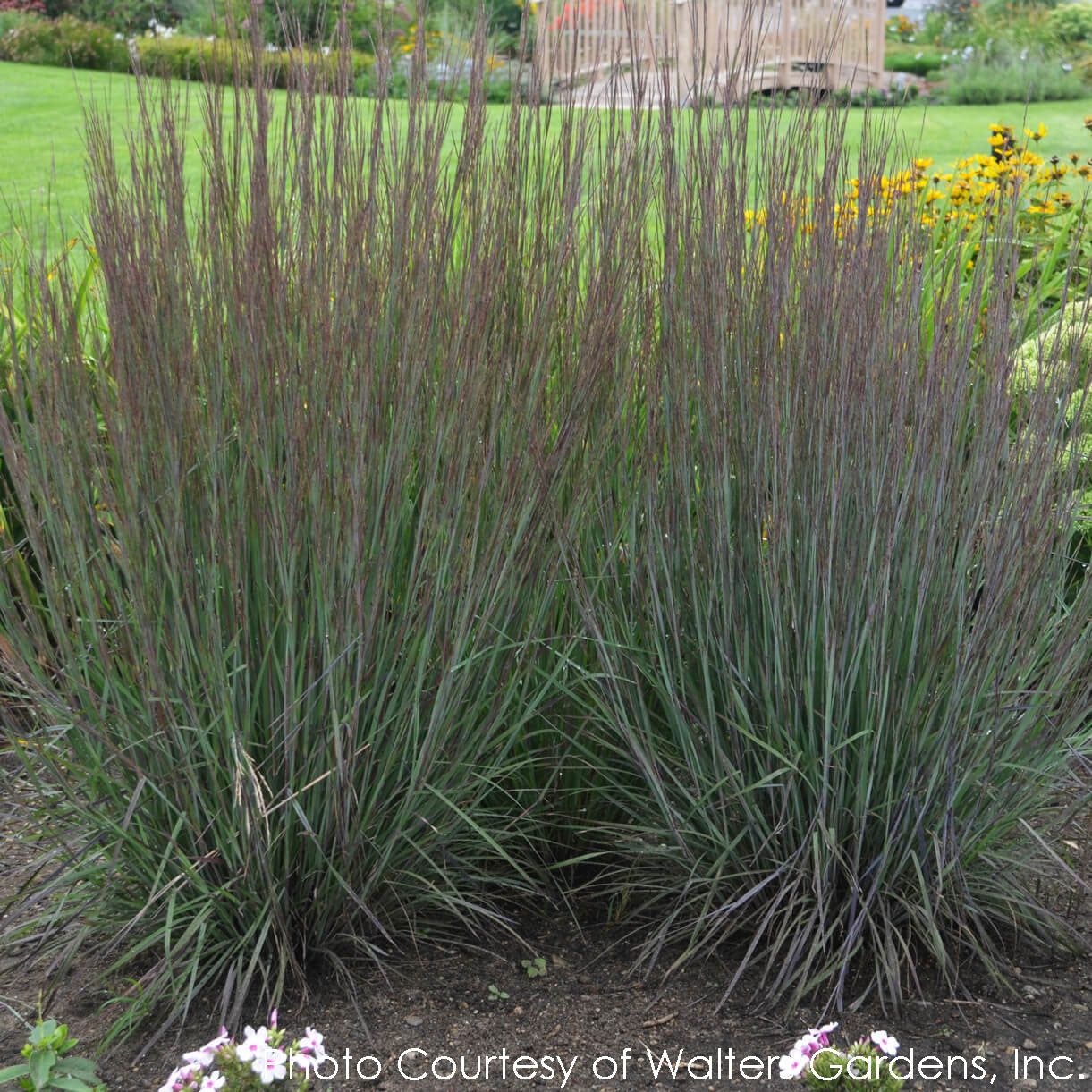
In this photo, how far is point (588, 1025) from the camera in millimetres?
2178

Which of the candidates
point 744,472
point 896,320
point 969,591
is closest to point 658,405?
point 744,472

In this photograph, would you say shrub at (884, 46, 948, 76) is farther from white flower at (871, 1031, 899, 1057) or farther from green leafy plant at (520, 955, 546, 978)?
white flower at (871, 1031, 899, 1057)

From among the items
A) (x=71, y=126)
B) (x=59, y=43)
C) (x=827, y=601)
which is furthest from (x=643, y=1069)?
(x=59, y=43)

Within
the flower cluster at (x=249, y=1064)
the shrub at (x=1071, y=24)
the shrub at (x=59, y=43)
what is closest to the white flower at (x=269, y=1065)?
the flower cluster at (x=249, y=1064)

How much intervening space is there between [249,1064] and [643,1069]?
718mm

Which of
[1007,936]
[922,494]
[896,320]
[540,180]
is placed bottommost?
[1007,936]

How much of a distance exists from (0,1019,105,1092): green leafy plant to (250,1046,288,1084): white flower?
31 cm

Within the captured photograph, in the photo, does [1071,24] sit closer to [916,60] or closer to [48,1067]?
[916,60]

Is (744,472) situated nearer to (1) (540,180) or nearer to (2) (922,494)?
(2) (922,494)

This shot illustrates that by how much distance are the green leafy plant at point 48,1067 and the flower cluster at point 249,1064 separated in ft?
0.65

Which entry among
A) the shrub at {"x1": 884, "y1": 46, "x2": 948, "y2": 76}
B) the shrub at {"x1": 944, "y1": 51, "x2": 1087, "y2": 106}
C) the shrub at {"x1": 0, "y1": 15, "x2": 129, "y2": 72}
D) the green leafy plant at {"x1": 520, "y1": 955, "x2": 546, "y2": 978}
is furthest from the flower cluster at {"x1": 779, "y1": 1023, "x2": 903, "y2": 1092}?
the shrub at {"x1": 884, "y1": 46, "x2": 948, "y2": 76}

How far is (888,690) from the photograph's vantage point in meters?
2.14

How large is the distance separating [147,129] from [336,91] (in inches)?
13.5

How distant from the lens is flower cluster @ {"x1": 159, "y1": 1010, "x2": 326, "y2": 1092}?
161 centimetres
